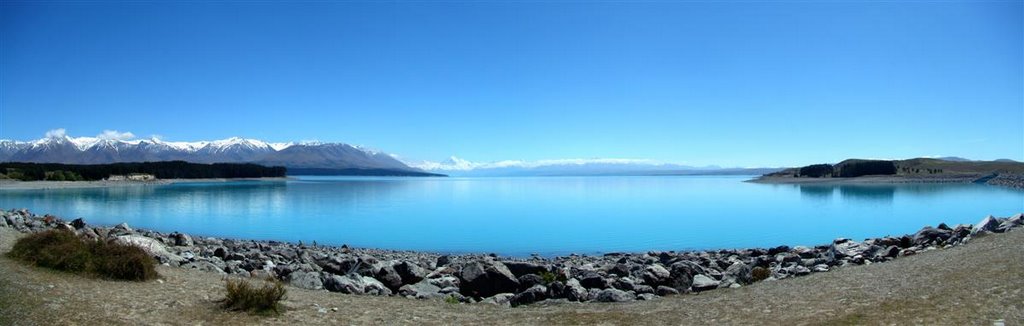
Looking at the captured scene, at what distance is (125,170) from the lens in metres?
128

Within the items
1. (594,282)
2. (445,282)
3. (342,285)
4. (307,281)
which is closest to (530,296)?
(594,282)

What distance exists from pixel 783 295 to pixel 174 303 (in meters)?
9.63

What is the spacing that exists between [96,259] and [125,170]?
142 metres

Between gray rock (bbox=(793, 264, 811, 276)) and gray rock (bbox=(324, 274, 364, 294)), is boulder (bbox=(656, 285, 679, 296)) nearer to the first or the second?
gray rock (bbox=(793, 264, 811, 276))

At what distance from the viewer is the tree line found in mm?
109625

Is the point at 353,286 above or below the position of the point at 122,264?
below

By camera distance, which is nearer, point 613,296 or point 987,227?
point 613,296

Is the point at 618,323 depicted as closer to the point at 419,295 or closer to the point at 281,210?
the point at 419,295

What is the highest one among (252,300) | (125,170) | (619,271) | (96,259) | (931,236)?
(125,170)

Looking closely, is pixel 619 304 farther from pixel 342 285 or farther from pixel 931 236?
pixel 931 236

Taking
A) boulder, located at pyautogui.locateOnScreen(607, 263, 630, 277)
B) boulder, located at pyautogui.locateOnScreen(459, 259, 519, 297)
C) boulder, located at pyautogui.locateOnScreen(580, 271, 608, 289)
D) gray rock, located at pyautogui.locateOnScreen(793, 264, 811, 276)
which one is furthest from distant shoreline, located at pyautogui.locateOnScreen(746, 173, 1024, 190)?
boulder, located at pyautogui.locateOnScreen(459, 259, 519, 297)

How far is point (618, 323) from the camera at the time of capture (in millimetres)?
8156

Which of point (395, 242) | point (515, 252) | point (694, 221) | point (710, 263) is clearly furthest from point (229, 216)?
point (710, 263)

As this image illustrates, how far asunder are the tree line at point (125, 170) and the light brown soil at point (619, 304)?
125 meters
